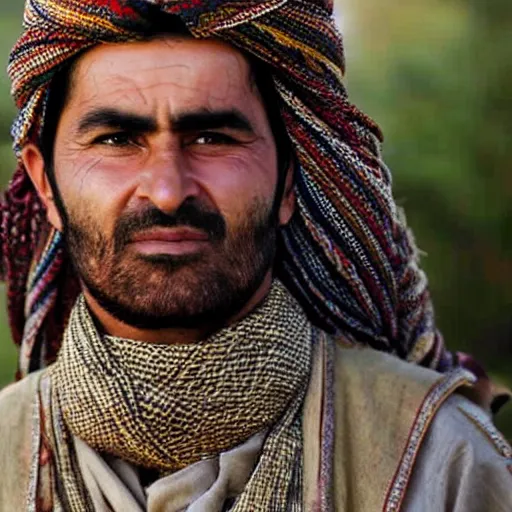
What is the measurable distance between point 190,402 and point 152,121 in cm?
50

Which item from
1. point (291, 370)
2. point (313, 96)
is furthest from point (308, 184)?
point (291, 370)

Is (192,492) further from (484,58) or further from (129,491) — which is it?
(484,58)

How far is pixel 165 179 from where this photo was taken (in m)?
2.22

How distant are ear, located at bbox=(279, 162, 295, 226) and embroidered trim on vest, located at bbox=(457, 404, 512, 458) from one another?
0.49m

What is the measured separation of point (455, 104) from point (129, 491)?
233cm

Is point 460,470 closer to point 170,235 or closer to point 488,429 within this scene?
point 488,429

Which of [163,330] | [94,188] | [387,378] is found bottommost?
[387,378]

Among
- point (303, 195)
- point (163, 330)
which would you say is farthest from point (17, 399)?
point (303, 195)

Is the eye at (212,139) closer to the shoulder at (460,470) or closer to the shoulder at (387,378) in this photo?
the shoulder at (387,378)

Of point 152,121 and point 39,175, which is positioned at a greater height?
point 152,121

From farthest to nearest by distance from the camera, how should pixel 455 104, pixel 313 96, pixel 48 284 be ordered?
pixel 455 104
pixel 48 284
pixel 313 96

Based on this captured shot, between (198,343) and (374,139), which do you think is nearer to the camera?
(198,343)

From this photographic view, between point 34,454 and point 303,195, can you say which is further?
point 303,195

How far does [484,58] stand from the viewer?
4.38 meters
